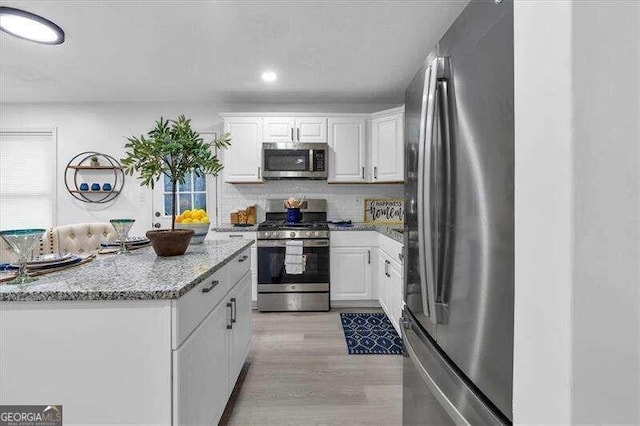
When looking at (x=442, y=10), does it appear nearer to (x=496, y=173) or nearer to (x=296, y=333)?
(x=496, y=173)

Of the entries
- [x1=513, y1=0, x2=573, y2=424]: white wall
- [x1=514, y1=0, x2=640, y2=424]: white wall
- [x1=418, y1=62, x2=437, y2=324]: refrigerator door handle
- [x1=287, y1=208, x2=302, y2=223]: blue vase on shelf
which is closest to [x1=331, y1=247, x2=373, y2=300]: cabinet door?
[x1=287, y1=208, x2=302, y2=223]: blue vase on shelf

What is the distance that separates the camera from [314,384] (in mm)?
2111

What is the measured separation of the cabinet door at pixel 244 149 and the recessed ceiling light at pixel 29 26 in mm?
1681

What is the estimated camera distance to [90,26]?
93.7 inches

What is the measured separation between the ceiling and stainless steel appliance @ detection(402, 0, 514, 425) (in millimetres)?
1661

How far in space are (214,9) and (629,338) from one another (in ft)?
8.38

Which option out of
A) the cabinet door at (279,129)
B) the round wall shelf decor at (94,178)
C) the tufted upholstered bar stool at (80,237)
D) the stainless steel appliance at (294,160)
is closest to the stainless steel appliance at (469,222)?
the tufted upholstered bar stool at (80,237)

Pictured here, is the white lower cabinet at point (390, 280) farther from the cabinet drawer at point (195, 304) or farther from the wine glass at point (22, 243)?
the wine glass at point (22, 243)

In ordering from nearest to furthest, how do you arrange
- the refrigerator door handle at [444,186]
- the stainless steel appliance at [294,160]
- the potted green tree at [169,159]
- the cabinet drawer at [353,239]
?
the refrigerator door handle at [444,186] → the potted green tree at [169,159] → the cabinet drawer at [353,239] → the stainless steel appliance at [294,160]

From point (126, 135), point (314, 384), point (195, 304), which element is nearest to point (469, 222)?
point (195, 304)

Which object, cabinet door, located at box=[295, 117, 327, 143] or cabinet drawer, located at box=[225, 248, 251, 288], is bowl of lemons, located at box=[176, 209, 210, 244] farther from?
cabinet door, located at box=[295, 117, 327, 143]

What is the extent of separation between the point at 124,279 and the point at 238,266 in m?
0.84

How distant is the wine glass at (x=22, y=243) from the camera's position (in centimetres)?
112

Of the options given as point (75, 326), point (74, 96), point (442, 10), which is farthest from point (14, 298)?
point (74, 96)
